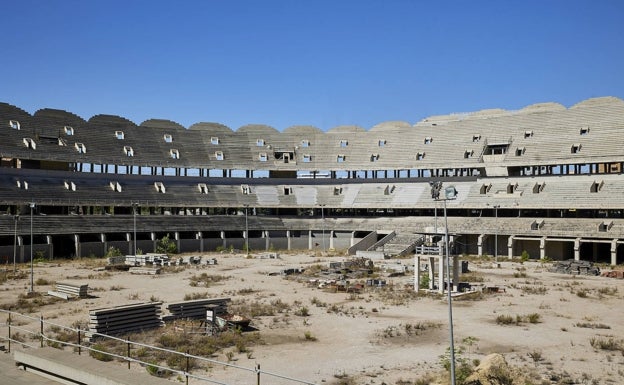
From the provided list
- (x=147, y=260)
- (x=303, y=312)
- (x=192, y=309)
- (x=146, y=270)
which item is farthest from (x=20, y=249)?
(x=303, y=312)

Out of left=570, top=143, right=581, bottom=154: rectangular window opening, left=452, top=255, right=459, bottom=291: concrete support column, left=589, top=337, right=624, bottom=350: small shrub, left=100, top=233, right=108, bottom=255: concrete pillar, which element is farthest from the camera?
left=570, top=143, right=581, bottom=154: rectangular window opening

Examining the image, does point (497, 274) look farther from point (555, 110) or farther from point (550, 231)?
point (555, 110)

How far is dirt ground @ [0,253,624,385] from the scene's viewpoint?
21297 mm

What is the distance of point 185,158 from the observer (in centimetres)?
8562

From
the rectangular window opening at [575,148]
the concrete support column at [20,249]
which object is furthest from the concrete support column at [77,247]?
the rectangular window opening at [575,148]

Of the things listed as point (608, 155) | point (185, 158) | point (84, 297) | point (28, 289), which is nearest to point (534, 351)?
point (84, 297)

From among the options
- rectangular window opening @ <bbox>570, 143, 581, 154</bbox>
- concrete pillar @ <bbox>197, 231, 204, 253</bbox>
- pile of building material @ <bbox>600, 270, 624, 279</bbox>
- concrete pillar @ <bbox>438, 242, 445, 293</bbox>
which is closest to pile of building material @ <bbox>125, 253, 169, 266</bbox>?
concrete pillar @ <bbox>197, 231, 204, 253</bbox>

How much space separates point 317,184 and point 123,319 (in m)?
64.4

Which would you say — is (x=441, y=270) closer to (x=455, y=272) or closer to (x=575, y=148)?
(x=455, y=272)

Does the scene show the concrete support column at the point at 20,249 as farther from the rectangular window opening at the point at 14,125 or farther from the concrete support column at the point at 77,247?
the rectangular window opening at the point at 14,125

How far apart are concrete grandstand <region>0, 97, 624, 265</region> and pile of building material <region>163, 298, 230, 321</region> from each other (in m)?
38.0

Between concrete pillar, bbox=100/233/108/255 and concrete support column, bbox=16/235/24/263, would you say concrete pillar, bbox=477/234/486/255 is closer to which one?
concrete pillar, bbox=100/233/108/255

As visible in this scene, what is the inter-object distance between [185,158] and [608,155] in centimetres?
5834

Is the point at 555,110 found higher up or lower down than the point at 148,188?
higher up
